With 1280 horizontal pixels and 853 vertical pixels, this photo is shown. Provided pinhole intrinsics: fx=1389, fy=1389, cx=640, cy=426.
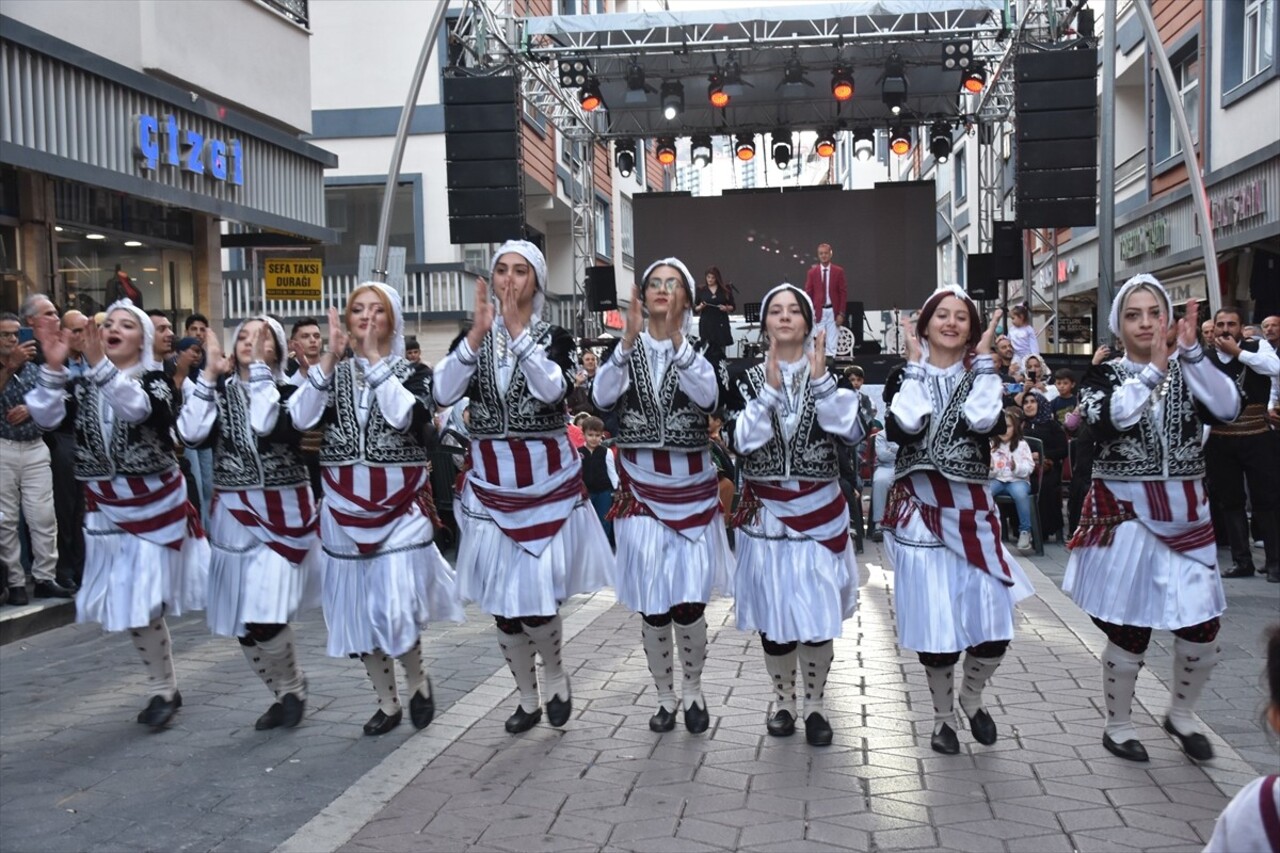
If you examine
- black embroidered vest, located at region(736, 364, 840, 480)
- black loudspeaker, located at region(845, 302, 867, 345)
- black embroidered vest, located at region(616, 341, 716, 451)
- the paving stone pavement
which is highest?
black loudspeaker, located at region(845, 302, 867, 345)

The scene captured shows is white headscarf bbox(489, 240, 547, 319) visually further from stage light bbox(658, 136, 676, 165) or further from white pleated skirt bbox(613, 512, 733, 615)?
stage light bbox(658, 136, 676, 165)

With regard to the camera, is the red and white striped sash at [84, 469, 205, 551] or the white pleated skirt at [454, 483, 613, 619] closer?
the white pleated skirt at [454, 483, 613, 619]

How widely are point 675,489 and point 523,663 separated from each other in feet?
3.61

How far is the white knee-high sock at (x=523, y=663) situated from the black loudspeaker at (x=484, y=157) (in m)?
12.0

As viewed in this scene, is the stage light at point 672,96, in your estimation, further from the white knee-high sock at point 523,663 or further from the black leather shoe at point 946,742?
A: the black leather shoe at point 946,742

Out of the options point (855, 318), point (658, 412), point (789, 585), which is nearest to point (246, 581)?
point (658, 412)

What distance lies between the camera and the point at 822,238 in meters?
25.6

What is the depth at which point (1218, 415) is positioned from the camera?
18.4 ft

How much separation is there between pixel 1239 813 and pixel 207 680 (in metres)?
6.45

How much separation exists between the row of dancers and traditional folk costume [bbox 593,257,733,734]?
12 millimetres

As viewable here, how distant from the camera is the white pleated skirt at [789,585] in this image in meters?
5.83

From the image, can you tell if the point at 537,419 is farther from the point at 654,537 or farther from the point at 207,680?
the point at 207,680

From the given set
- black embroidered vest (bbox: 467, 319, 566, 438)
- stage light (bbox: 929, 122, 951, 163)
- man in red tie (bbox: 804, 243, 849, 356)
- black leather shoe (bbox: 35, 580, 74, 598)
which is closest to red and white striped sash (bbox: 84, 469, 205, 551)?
black embroidered vest (bbox: 467, 319, 566, 438)

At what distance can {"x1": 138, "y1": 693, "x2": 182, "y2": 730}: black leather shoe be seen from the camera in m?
6.58
